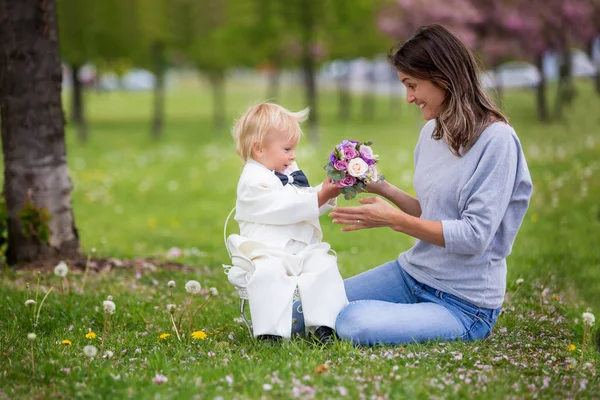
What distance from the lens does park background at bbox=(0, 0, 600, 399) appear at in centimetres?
361

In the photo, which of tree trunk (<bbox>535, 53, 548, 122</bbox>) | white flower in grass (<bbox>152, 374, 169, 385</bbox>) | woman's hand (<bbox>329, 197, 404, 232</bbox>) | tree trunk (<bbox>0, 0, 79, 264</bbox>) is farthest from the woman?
tree trunk (<bbox>535, 53, 548, 122</bbox>)

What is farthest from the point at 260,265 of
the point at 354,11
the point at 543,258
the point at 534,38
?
the point at 534,38

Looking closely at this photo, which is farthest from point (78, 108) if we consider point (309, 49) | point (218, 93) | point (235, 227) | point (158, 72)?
point (235, 227)

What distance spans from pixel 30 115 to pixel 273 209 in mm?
3091

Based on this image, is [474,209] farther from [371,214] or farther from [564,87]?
[564,87]

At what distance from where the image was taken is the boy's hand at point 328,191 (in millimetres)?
4105

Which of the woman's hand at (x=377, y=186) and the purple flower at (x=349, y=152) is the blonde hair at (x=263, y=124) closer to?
the purple flower at (x=349, y=152)

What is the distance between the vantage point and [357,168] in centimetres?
399

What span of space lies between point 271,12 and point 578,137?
30.5 ft

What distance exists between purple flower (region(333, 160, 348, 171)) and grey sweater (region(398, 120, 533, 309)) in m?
0.52

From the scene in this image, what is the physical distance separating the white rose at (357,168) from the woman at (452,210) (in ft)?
0.48

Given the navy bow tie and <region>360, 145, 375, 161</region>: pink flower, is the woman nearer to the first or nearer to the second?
<region>360, 145, 375, 161</region>: pink flower

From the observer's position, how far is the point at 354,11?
2078 centimetres

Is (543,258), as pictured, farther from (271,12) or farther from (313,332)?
(271,12)
